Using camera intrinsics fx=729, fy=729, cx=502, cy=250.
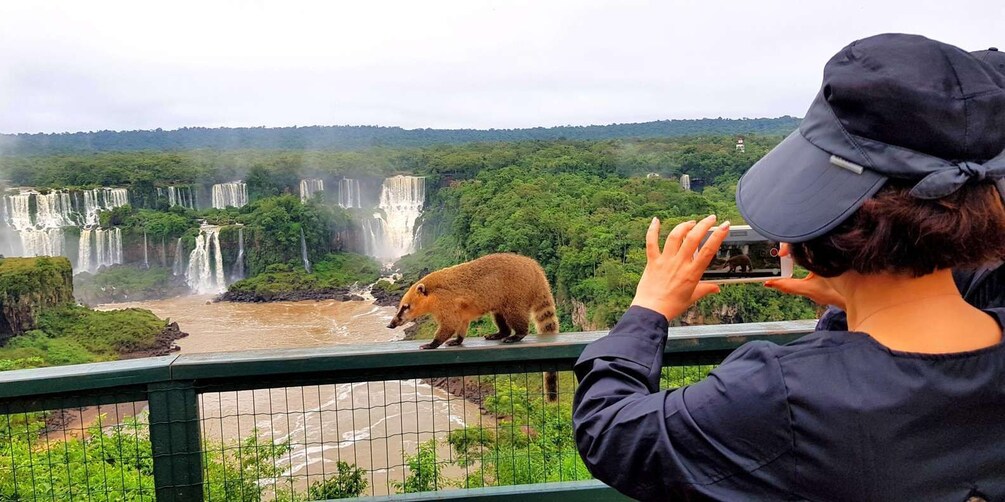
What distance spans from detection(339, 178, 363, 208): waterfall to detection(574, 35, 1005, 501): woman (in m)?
30.7

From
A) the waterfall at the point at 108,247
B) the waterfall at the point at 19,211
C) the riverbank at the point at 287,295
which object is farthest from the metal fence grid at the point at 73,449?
the waterfall at the point at 108,247

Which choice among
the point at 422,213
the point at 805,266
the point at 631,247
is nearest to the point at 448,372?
the point at 805,266

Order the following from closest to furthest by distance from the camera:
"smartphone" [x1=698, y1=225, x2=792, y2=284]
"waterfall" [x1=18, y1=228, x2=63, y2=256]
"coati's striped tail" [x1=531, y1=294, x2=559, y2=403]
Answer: "smartphone" [x1=698, y1=225, x2=792, y2=284], "coati's striped tail" [x1=531, y1=294, x2=559, y2=403], "waterfall" [x1=18, y1=228, x2=63, y2=256]

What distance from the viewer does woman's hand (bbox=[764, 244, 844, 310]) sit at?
39.7 inches

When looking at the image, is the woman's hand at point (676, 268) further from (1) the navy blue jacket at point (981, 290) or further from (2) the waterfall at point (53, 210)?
(2) the waterfall at point (53, 210)

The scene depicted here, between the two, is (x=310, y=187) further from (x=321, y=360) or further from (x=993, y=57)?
(x=993, y=57)

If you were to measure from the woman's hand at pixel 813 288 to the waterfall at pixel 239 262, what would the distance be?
988 inches

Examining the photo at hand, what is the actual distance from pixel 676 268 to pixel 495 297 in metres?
2.30

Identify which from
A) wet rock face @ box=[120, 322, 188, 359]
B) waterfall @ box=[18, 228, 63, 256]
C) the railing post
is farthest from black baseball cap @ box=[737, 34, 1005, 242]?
waterfall @ box=[18, 228, 63, 256]

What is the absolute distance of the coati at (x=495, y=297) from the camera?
3160 millimetres

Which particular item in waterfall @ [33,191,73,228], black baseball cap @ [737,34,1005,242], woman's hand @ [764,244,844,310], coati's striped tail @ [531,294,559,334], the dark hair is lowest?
waterfall @ [33,191,73,228]

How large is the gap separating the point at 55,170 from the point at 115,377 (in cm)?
2778

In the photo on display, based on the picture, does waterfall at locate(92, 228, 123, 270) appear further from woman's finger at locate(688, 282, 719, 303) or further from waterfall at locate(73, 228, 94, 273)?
woman's finger at locate(688, 282, 719, 303)

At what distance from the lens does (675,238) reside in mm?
894
